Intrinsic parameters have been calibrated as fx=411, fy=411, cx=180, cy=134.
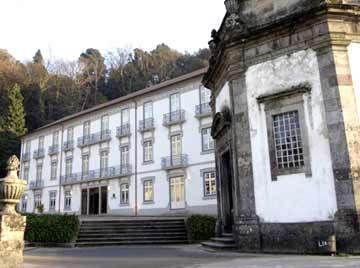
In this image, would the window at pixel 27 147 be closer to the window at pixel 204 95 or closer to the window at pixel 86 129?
the window at pixel 86 129

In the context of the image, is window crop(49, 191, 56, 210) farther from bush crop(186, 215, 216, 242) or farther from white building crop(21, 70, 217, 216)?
bush crop(186, 215, 216, 242)

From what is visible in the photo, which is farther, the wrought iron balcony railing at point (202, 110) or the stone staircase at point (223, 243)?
the wrought iron balcony railing at point (202, 110)

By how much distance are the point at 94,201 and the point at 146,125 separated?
9.34m

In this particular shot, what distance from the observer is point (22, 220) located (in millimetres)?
7566

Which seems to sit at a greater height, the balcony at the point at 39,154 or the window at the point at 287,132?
the balcony at the point at 39,154

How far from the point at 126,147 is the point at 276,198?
24775 millimetres

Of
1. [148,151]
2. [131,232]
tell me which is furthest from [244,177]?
[148,151]

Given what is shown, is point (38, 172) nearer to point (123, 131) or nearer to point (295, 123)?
point (123, 131)

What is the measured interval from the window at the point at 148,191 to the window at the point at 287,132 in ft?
70.7

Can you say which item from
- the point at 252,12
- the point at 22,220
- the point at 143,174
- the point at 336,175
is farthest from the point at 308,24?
the point at 143,174

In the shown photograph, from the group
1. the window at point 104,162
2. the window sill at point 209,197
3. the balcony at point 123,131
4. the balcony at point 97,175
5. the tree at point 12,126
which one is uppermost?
the tree at point 12,126

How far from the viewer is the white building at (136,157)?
29828mm

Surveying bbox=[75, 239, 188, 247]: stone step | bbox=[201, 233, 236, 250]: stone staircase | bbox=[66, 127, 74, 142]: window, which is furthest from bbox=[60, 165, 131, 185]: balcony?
bbox=[201, 233, 236, 250]: stone staircase

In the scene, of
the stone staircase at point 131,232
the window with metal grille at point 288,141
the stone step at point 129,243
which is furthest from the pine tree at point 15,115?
the window with metal grille at point 288,141
